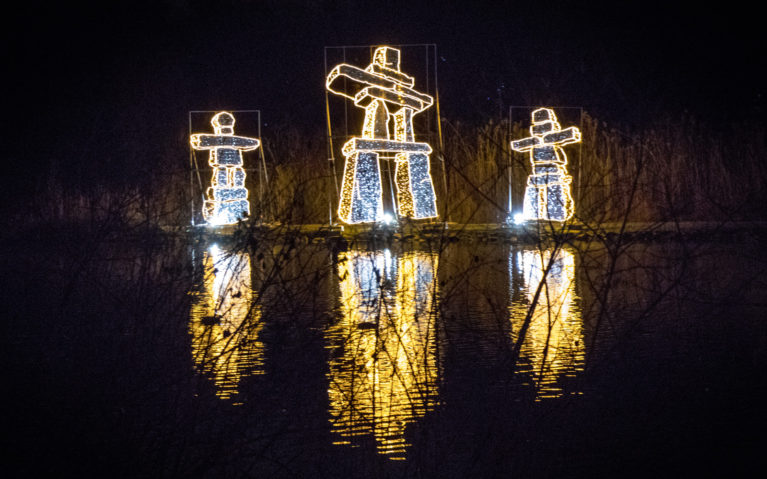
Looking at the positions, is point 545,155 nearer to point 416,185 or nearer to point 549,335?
point 416,185

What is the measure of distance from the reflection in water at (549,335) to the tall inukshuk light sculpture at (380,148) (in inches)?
268

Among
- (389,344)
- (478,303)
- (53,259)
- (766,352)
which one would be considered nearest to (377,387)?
(389,344)

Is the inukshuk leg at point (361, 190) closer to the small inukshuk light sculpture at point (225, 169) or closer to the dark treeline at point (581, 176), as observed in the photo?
the dark treeline at point (581, 176)

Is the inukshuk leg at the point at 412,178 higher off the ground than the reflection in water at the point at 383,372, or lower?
higher

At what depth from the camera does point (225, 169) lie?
16.4m

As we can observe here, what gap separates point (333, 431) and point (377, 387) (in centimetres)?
65

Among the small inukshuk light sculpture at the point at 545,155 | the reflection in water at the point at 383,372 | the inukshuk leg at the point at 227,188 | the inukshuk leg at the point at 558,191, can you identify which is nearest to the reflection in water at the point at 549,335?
the reflection in water at the point at 383,372

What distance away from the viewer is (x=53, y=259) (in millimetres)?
11180

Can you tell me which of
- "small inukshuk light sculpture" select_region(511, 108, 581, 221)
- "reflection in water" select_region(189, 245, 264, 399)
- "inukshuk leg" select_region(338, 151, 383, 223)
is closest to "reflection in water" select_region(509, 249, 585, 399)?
"reflection in water" select_region(189, 245, 264, 399)

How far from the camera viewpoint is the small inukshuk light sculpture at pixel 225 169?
52.6ft

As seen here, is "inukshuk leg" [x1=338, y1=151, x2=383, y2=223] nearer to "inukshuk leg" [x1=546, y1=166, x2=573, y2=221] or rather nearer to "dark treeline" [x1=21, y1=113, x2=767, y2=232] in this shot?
"dark treeline" [x1=21, y1=113, x2=767, y2=232]

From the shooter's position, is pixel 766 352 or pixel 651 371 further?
pixel 766 352

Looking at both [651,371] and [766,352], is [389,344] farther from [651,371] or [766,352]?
[766,352]

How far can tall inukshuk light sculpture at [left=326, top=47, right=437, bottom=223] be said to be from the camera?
47.9ft
